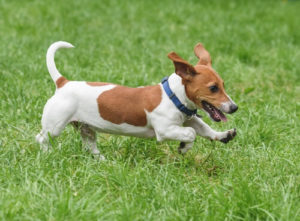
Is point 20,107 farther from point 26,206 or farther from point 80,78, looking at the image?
point 26,206

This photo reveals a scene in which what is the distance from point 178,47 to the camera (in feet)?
25.7

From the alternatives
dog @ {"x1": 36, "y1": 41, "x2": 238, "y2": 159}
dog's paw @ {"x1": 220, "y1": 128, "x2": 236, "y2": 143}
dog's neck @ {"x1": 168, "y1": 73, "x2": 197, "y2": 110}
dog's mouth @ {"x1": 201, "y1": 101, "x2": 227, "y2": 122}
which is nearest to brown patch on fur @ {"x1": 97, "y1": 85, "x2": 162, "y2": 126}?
dog @ {"x1": 36, "y1": 41, "x2": 238, "y2": 159}

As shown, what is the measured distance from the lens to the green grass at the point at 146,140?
11.8ft

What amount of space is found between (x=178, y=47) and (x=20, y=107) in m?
3.04

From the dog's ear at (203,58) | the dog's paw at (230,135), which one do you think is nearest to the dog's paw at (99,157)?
the dog's paw at (230,135)

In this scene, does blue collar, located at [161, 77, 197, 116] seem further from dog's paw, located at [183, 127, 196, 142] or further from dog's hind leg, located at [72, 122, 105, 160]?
dog's hind leg, located at [72, 122, 105, 160]

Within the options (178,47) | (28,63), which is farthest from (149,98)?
(178,47)

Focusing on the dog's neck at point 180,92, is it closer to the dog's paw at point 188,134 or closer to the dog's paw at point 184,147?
the dog's paw at point 188,134

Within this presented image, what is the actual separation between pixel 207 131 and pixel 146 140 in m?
0.63

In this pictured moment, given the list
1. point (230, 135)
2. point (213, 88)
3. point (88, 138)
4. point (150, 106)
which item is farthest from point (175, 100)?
point (88, 138)

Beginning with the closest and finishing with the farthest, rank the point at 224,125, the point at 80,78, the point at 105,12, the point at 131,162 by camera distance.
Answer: the point at 131,162 < the point at 224,125 < the point at 80,78 < the point at 105,12

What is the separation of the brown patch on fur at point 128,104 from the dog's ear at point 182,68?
261 millimetres

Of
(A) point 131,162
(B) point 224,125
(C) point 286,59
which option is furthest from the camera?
(C) point 286,59

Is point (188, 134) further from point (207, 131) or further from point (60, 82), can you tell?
point (60, 82)
